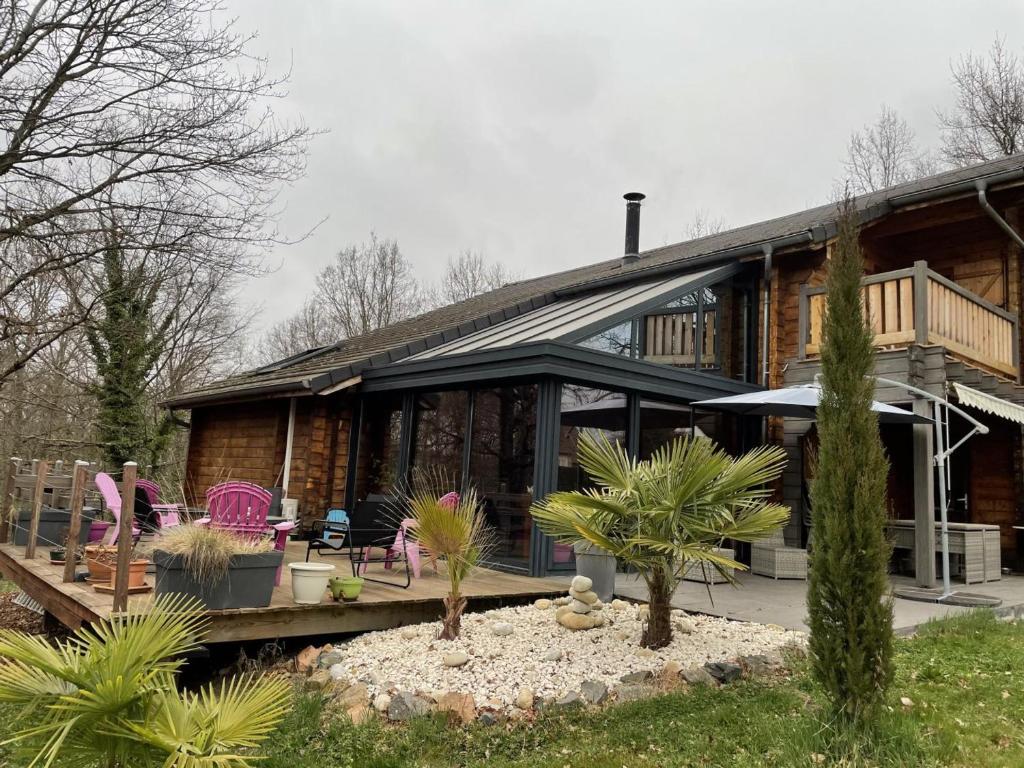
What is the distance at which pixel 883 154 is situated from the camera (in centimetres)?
2211

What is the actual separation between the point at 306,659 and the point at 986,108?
21590 mm

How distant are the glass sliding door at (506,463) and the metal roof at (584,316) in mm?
602

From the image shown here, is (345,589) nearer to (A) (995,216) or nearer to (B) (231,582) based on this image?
(B) (231,582)

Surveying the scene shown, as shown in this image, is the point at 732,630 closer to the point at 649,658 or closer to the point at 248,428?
the point at 649,658

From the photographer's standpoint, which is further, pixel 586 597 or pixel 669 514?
pixel 586 597

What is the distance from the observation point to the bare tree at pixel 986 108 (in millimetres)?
18266

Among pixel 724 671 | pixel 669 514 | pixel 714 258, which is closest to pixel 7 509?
pixel 669 514

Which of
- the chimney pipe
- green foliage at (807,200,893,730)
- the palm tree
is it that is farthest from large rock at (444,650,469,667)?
the chimney pipe

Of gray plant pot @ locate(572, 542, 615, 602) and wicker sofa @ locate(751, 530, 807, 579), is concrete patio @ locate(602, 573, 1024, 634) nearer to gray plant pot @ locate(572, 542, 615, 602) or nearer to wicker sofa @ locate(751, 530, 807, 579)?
wicker sofa @ locate(751, 530, 807, 579)

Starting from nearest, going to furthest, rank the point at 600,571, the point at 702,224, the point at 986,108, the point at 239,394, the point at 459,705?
the point at 459,705 → the point at 600,571 → the point at 239,394 → the point at 986,108 → the point at 702,224

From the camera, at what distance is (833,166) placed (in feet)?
78.5

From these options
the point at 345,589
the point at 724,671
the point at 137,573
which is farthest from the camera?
the point at 345,589

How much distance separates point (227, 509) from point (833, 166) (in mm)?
23848

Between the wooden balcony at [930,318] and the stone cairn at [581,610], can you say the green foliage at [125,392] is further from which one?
the wooden balcony at [930,318]
